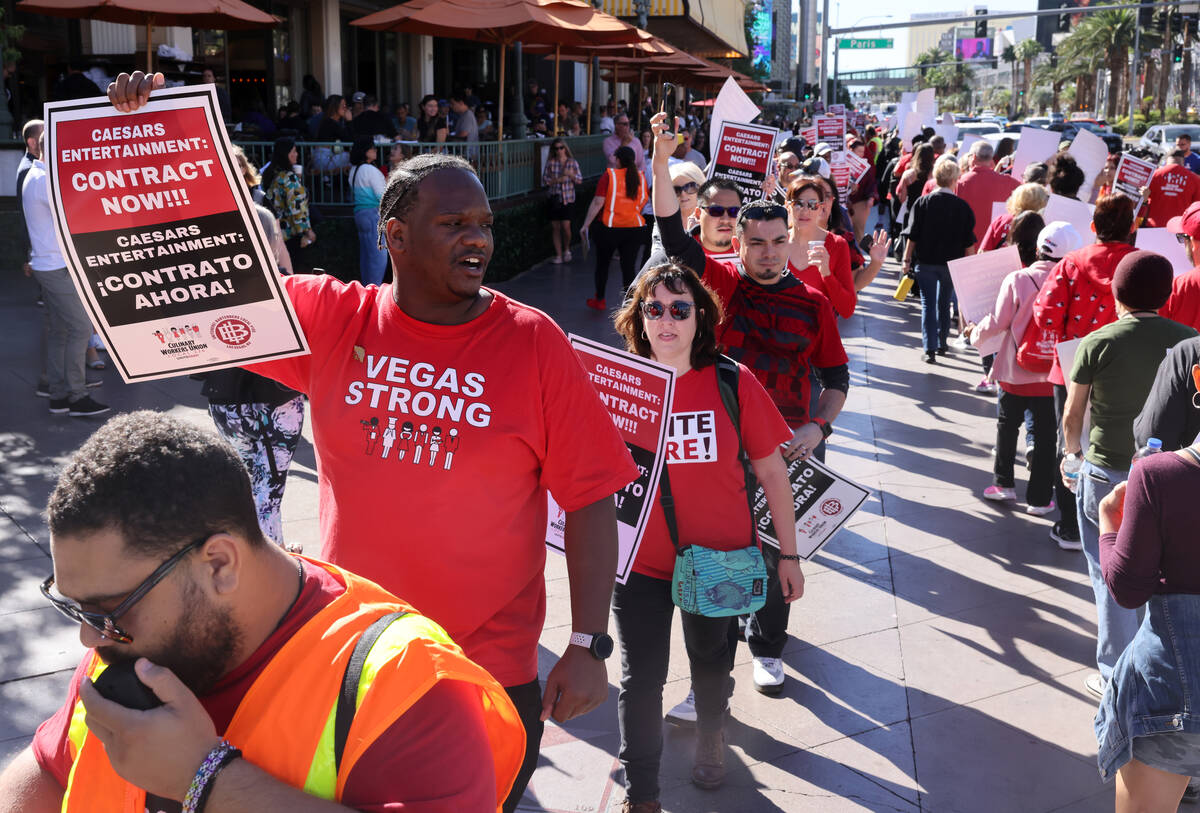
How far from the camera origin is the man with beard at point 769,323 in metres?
4.64

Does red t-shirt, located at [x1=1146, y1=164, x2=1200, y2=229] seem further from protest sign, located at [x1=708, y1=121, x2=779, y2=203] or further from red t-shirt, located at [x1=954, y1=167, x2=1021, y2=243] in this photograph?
protest sign, located at [x1=708, y1=121, x2=779, y2=203]

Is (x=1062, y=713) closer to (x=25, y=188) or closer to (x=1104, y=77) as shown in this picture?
(x=25, y=188)

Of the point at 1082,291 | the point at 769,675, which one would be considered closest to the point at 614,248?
the point at 1082,291

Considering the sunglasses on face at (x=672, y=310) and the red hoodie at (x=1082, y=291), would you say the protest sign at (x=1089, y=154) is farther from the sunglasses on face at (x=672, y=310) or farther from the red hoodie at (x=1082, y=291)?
the sunglasses on face at (x=672, y=310)

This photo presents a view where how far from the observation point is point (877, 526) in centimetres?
689

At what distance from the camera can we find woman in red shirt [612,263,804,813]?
12.1 ft

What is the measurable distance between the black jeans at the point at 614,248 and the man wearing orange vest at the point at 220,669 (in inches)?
435

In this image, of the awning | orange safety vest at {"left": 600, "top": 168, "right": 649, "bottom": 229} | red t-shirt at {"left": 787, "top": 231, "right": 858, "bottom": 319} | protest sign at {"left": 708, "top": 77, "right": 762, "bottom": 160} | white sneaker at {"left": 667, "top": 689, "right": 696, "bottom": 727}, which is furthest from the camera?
the awning

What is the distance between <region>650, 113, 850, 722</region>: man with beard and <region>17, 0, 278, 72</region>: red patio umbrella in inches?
328

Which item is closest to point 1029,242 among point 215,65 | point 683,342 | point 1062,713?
point 1062,713

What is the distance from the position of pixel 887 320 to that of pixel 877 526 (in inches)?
289

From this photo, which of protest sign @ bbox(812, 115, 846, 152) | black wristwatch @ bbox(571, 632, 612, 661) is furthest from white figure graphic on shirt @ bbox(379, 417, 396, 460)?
protest sign @ bbox(812, 115, 846, 152)

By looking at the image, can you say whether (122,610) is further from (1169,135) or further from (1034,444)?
(1169,135)

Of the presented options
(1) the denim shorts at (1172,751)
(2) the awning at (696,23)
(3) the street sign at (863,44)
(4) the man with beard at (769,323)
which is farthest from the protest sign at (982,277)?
(3) the street sign at (863,44)
